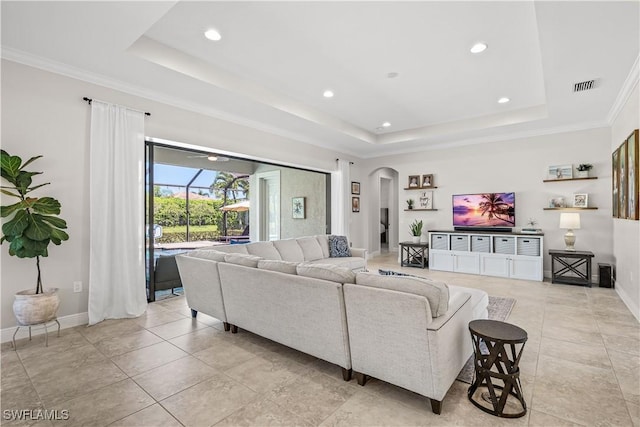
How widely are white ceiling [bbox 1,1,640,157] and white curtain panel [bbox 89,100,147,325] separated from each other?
0.50 metres

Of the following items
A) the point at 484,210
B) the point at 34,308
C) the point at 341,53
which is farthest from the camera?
the point at 484,210

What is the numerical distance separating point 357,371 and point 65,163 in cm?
369

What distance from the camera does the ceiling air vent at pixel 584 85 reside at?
3740mm

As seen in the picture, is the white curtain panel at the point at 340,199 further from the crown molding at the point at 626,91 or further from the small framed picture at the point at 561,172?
the crown molding at the point at 626,91

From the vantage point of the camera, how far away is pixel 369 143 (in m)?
6.96

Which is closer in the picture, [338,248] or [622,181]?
[622,181]

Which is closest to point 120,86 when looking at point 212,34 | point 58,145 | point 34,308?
point 58,145

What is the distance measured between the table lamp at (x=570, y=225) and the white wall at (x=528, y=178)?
0.86 ft

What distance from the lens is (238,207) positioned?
784 centimetres

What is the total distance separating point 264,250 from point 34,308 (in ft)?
8.47

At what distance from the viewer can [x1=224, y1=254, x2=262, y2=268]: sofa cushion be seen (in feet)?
9.73

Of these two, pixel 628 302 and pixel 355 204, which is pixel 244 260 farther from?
pixel 355 204

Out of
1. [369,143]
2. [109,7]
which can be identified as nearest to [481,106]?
[369,143]

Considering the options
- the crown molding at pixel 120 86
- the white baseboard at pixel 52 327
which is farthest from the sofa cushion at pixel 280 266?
the crown molding at pixel 120 86
